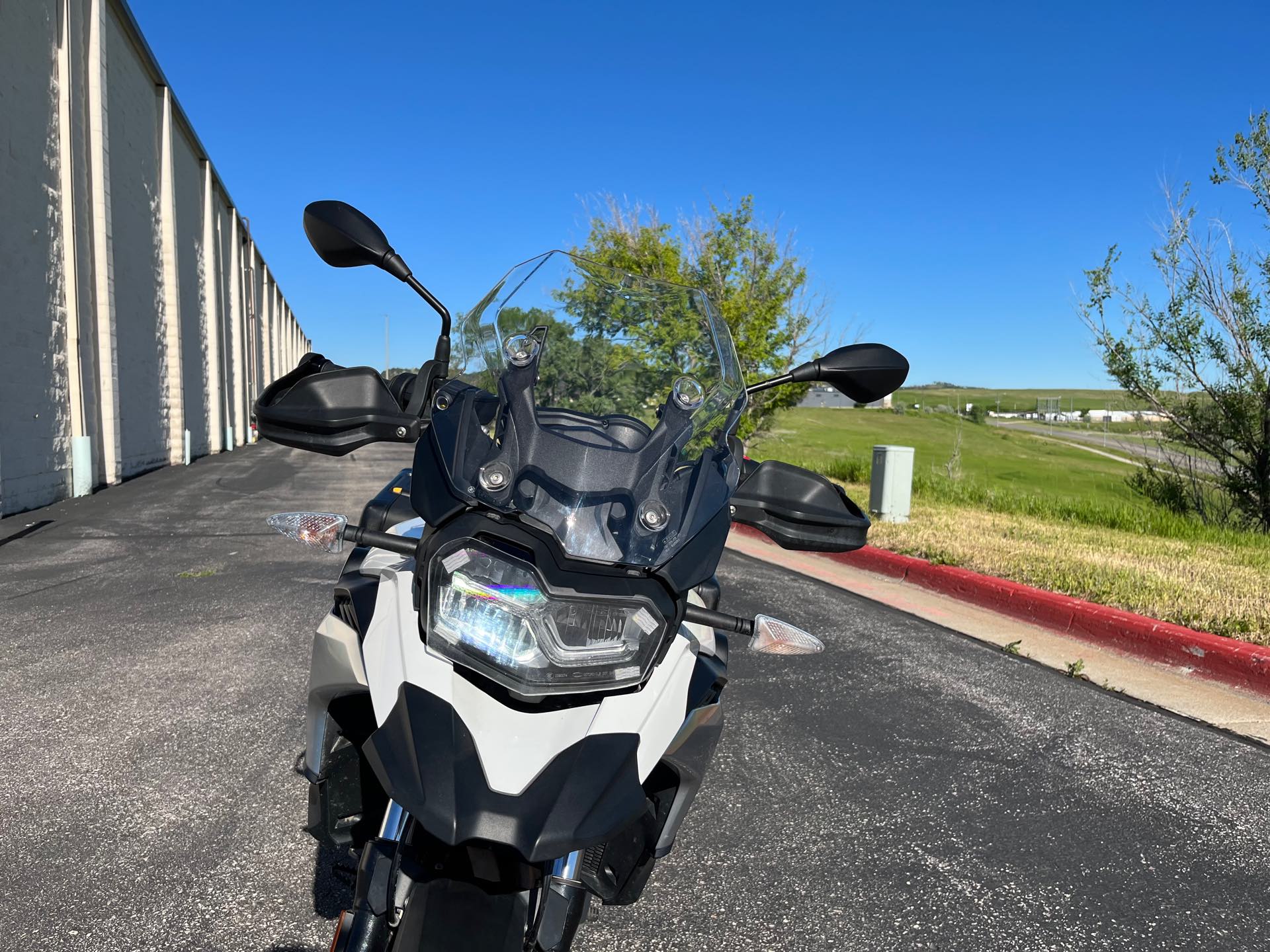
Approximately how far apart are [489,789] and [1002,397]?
6707 inches

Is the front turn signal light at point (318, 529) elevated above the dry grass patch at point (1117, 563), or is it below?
above

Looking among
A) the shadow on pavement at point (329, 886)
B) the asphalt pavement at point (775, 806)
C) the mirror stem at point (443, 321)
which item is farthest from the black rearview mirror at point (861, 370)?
the shadow on pavement at point (329, 886)

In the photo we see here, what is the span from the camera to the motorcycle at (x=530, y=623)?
131cm

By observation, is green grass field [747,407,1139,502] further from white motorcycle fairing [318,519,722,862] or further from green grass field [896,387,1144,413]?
green grass field [896,387,1144,413]

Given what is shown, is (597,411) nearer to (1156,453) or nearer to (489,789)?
(489,789)

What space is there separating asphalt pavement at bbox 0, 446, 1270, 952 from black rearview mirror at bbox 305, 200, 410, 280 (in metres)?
1.35

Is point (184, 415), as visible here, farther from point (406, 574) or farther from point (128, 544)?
point (406, 574)

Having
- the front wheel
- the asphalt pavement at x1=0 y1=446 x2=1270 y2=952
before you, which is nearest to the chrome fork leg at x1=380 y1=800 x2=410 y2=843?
the front wheel

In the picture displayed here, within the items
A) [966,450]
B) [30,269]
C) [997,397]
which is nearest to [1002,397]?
[997,397]

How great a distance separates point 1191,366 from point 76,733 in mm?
12302

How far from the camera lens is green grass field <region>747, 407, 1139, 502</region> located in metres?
21.5

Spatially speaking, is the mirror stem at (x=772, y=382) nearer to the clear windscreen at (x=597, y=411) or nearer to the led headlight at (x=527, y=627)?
the clear windscreen at (x=597, y=411)

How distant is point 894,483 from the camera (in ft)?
33.8

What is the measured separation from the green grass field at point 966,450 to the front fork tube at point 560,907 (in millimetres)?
13653
